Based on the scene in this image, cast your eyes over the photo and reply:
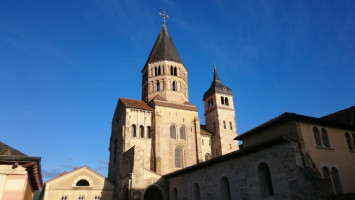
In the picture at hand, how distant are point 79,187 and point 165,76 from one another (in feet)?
60.5

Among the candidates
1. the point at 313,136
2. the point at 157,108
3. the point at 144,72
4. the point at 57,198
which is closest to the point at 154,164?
the point at 157,108

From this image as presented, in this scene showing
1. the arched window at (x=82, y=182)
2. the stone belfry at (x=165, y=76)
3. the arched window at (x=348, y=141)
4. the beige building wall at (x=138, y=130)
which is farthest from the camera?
the stone belfry at (x=165, y=76)

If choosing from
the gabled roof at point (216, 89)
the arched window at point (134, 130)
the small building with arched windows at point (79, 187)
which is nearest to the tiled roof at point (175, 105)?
the arched window at point (134, 130)

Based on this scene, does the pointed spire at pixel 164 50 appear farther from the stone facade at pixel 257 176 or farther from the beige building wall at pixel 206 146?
the stone facade at pixel 257 176

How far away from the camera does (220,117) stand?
39.0 meters

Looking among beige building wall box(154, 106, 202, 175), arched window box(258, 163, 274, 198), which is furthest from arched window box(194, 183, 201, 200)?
beige building wall box(154, 106, 202, 175)

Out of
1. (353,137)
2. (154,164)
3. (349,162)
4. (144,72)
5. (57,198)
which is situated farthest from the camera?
(144,72)

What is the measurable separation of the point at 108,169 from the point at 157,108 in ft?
35.5

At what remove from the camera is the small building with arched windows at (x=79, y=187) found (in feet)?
86.1

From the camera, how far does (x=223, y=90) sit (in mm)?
41594

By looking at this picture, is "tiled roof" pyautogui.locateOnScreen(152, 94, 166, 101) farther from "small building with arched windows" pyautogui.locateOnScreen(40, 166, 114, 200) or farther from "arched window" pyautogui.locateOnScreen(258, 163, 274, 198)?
"arched window" pyautogui.locateOnScreen(258, 163, 274, 198)

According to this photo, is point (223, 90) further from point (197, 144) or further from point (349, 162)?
point (349, 162)

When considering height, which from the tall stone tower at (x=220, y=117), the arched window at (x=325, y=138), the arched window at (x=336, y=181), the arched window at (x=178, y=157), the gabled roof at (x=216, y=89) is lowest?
the arched window at (x=336, y=181)

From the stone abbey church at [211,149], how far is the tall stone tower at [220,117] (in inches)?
5.9
